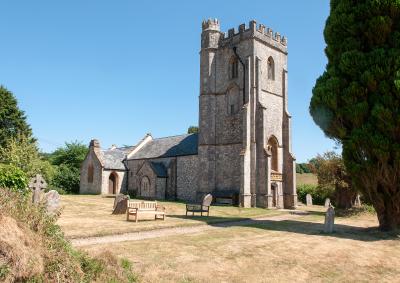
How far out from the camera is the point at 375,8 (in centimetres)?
1633

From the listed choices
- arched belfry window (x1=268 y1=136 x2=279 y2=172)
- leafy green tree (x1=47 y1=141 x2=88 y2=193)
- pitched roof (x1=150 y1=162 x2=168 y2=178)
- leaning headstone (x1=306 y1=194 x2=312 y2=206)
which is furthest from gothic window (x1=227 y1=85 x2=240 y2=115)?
leafy green tree (x1=47 y1=141 x2=88 y2=193)

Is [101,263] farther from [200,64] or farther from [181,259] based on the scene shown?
[200,64]

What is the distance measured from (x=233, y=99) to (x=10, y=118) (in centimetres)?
2750

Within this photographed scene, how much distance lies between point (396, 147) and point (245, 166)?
1490 cm

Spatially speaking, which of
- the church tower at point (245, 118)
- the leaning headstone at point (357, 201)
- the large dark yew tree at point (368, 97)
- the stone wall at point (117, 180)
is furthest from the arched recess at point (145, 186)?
the large dark yew tree at point (368, 97)

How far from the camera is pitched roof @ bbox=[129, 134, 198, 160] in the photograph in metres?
37.4

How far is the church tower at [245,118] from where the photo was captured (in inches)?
1189

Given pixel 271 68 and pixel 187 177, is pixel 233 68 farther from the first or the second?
pixel 187 177

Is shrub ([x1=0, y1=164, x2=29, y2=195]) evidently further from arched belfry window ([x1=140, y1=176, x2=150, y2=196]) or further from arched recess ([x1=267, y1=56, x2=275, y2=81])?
arched recess ([x1=267, y1=56, x2=275, y2=81])

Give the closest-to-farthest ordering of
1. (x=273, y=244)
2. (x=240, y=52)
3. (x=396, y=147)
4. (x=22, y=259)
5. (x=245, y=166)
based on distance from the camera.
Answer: (x=22, y=259) < (x=273, y=244) < (x=396, y=147) < (x=245, y=166) < (x=240, y=52)

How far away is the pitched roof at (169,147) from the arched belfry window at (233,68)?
8475 millimetres

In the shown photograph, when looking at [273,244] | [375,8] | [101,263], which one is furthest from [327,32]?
[101,263]

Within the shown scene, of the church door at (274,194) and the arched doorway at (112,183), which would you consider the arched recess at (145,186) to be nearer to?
the arched doorway at (112,183)

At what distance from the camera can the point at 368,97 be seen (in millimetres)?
16688
